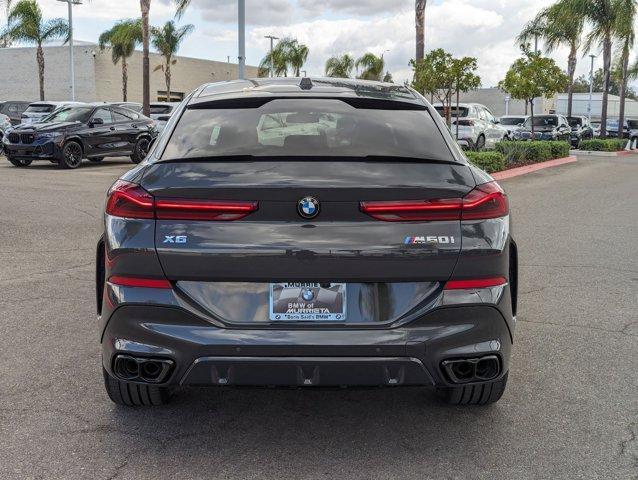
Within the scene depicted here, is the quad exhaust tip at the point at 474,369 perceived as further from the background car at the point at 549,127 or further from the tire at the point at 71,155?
the background car at the point at 549,127

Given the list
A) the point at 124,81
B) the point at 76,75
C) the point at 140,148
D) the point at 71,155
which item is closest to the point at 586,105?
the point at 124,81

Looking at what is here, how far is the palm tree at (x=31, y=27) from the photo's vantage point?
146 feet

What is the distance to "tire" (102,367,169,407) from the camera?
3.92 metres

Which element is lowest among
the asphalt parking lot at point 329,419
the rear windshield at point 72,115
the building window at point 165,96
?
the asphalt parking lot at point 329,419

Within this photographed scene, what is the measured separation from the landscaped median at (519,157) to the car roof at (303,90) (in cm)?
1409

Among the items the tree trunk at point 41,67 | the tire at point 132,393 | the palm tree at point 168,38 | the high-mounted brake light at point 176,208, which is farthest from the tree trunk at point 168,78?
the high-mounted brake light at point 176,208

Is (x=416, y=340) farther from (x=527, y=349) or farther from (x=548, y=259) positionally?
(x=548, y=259)

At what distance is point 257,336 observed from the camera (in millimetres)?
3279

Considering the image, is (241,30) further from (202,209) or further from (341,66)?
(341,66)

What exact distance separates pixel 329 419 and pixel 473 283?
1.21 meters

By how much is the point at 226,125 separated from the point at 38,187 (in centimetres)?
1221

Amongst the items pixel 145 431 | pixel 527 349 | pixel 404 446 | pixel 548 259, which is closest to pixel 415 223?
pixel 404 446

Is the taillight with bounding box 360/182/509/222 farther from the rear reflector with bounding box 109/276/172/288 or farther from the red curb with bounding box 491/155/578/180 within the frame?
the red curb with bounding box 491/155/578/180

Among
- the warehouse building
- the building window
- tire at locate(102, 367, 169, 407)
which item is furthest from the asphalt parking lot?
the building window
